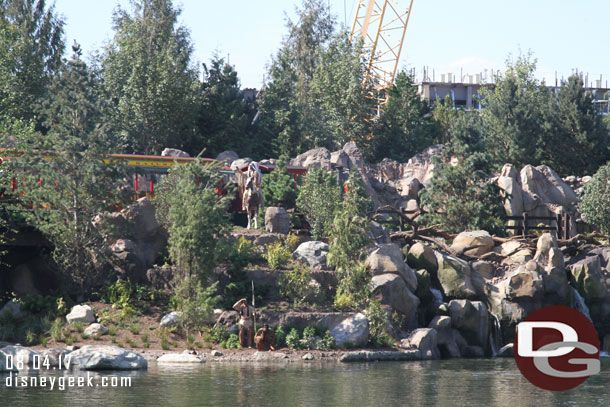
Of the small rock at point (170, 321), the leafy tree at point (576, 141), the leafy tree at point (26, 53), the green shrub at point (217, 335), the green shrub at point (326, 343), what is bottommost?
the green shrub at point (326, 343)

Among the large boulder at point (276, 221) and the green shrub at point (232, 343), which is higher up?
the large boulder at point (276, 221)

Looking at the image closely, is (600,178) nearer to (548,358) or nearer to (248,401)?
(548,358)

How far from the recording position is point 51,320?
3366 cm

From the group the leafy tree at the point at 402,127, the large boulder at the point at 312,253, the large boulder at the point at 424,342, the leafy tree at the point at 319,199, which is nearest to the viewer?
the large boulder at the point at 424,342

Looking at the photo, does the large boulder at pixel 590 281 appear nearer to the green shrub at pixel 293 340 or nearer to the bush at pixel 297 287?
the bush at pixel 297 287

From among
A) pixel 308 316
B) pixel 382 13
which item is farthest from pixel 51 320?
pixel 382 13

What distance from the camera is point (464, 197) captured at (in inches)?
1871

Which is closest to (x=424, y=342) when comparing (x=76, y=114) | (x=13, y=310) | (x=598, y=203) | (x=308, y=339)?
(x=308, y=339)

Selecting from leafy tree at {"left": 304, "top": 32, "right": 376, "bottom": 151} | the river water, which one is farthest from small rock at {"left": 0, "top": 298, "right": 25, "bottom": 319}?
leafy tree at {"left": 304, "top": 32, "right": 376, "bottom": 151}

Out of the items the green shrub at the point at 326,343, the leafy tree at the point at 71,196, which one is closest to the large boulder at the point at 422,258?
the green shrub at the point at 326,343

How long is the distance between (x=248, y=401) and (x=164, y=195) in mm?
16105

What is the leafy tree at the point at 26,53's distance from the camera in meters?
58.9

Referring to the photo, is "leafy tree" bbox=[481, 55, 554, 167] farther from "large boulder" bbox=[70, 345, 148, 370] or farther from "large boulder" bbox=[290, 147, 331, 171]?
"large boulder" bbox=[70, 345, 148, 370]

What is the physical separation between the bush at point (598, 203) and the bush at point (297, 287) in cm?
2380
